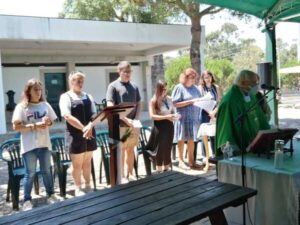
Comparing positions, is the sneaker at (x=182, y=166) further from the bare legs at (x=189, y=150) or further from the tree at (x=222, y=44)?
the tree at (x=222, y=44)

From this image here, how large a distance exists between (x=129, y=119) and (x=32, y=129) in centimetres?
129

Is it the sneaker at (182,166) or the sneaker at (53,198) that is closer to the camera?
the sneaker at (53,198)

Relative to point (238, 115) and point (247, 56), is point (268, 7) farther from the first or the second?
point (247, 56)

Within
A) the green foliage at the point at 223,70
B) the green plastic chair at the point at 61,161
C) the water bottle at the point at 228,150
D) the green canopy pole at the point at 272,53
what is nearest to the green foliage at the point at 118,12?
the green foliage at the point at 223,70

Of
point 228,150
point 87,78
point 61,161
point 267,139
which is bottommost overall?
point 61,161

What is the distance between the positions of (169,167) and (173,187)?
9.70 feet

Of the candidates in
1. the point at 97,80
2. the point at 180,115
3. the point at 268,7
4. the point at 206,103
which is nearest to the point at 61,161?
the point at 180,115

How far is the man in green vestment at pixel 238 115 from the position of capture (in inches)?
147

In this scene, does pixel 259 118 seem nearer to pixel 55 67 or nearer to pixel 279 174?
pixel 279 174

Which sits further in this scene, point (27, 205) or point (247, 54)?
point (247, 54)

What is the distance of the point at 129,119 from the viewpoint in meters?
5.41

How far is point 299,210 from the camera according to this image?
9.69 ft

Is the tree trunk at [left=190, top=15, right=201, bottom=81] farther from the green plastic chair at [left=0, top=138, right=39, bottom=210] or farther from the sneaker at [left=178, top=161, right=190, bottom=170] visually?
the green plastic chair at [left=0, top=138, right=39, bottom=210]

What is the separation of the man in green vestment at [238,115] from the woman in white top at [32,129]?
2.12 metres
